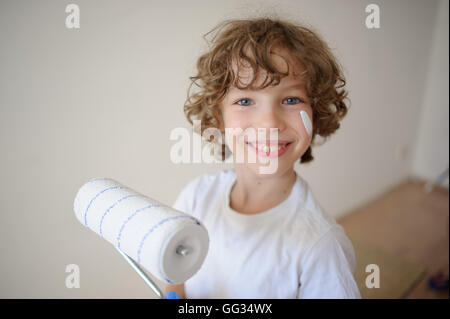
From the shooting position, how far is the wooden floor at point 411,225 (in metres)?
1.11

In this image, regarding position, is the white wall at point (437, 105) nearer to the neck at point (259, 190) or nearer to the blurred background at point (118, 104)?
the blurred background at point (118, 104)

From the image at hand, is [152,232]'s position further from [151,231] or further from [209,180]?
[209,180]

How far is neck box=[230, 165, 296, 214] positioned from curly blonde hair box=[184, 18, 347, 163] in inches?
5.2

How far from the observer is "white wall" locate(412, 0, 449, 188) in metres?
0.98

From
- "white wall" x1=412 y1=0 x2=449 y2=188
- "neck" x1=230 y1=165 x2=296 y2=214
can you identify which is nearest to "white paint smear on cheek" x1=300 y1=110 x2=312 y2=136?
"neck" x1=230 y1=165 x2=296 y2=214

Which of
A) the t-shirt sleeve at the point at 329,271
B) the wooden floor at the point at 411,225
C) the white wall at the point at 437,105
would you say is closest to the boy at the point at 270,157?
the t-shirt sleeve at the point at 329,271

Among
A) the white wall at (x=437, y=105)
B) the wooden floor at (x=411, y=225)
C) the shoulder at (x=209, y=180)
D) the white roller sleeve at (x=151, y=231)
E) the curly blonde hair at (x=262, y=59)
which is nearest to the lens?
the white roller sleeve at (x=151, y=231)

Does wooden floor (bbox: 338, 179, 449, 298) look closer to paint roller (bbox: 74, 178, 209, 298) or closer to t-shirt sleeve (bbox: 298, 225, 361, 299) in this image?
t-shirt sleeve (bbox: 298, 225, 361, 299)

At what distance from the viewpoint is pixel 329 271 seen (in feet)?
2.06

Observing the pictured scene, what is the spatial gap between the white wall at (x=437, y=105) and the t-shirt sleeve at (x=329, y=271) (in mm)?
558

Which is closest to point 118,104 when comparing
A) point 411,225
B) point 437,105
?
point 437,105
